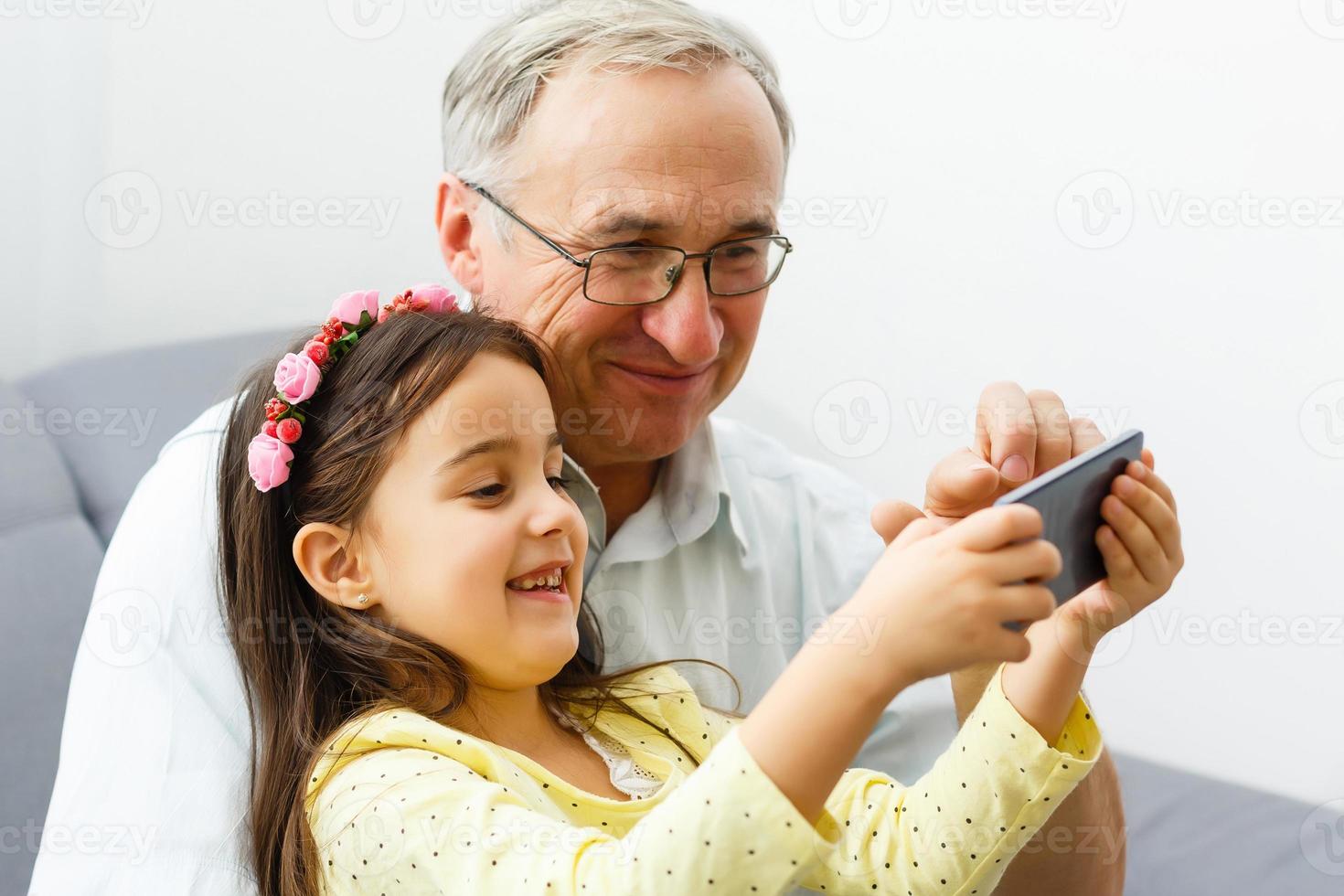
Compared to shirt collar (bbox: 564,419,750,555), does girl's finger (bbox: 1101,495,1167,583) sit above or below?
above

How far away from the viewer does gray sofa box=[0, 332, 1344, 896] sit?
5.44 ft

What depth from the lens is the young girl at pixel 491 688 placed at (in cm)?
90

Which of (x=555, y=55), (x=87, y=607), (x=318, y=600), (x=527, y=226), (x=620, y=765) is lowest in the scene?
(x=87, y=607)

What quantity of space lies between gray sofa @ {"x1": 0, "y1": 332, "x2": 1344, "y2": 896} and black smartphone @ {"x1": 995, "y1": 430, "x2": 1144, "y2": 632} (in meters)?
0.84

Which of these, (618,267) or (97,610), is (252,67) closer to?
(618,267)

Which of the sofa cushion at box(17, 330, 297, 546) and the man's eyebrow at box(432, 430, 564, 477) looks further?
the sofa cushion at box(17, 330, 297, 546)

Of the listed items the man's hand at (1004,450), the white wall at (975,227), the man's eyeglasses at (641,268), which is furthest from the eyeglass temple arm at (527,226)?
the white wall at (975,227)

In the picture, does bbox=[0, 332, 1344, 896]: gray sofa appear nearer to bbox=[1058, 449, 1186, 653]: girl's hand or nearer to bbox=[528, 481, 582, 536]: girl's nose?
bbox=[1058, 449, 1186, 653]: girl's hand

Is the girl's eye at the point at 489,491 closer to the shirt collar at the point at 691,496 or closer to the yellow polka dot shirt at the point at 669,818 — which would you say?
the yellow polka dot shirt at the point at 669,818

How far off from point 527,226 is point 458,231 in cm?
15

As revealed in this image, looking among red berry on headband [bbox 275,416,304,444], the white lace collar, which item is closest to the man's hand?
the white lace collar

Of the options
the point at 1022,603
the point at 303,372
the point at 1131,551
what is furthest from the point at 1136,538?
the point at 303,372

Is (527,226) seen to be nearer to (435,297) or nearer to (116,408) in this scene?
(435,297)

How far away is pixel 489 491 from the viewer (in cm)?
120
